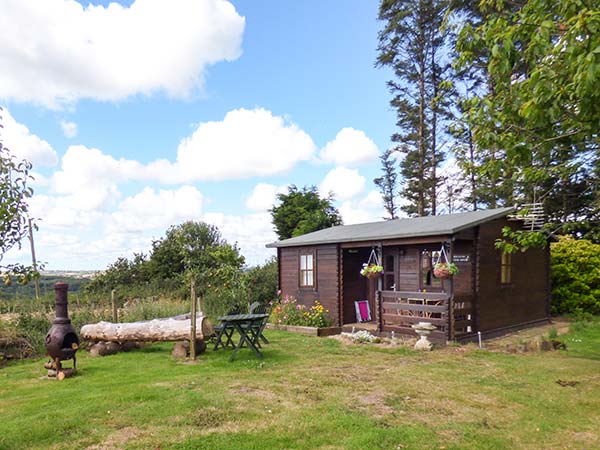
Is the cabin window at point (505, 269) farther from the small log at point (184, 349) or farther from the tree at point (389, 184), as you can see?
the tree at point (389, 184)

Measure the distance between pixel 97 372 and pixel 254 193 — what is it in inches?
730

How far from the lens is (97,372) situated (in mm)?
7125

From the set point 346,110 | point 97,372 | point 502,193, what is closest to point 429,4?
point 346,110

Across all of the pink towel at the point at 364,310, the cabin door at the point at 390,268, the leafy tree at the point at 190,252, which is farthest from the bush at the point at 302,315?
the leafy tree at the point at 190,252

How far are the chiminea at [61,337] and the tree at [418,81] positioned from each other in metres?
18.1

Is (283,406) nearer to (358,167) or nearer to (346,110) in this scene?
(346,110)

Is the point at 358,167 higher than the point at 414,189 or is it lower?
higher

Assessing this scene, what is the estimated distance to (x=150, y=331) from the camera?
8.45 meters

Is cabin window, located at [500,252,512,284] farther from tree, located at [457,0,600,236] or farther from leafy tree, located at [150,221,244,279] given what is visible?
leafy tree, located at [150,221,244,279]

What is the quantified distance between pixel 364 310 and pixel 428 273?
253 cm

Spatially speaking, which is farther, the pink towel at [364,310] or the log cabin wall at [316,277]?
the pink towel at [364,310]

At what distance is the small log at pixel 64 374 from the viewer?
21.9 feet

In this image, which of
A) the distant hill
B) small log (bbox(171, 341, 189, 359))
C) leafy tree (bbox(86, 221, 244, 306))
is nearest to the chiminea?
small log (bbox(171, 341, 189, 359))

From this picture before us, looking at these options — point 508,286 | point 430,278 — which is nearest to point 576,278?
point 508,286
